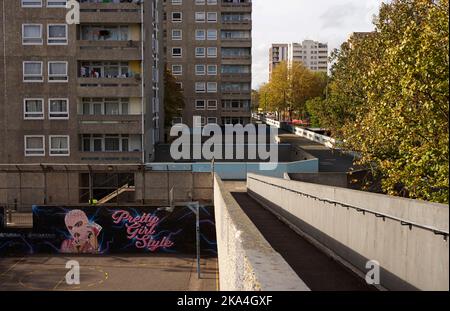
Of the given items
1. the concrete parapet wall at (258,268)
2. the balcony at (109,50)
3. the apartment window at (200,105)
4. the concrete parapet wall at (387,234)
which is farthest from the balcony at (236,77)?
the concrete parapet wall at (258,268)

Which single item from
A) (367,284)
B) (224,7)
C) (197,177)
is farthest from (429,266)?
(224,7)

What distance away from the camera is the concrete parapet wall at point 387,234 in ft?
23.3

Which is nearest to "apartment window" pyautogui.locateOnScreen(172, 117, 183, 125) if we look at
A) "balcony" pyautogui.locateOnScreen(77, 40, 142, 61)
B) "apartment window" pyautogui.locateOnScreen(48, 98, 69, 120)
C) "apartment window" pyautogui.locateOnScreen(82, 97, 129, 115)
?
"apartment window" pyautogui.locateOnScreen(82, 97, 129, 115)

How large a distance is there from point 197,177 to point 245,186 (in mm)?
4103

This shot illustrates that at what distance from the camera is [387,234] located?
345 inches

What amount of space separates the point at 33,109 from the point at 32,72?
9.24 ft

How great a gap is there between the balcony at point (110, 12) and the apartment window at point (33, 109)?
7.32 m

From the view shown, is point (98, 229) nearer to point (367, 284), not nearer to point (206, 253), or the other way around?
point (206, 253)

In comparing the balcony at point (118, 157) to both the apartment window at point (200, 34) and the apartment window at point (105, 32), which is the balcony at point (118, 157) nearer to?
the apartment window at point (105, 32)

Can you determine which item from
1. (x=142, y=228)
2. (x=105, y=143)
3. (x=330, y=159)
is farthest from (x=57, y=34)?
(x=330, y=159)

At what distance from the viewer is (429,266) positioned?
23.4 feet

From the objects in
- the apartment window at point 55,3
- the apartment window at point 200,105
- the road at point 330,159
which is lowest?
the road at point 330,159

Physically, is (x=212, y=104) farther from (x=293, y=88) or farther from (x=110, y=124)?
(x=110, y=124)

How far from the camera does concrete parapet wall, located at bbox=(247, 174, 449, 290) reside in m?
7.09
